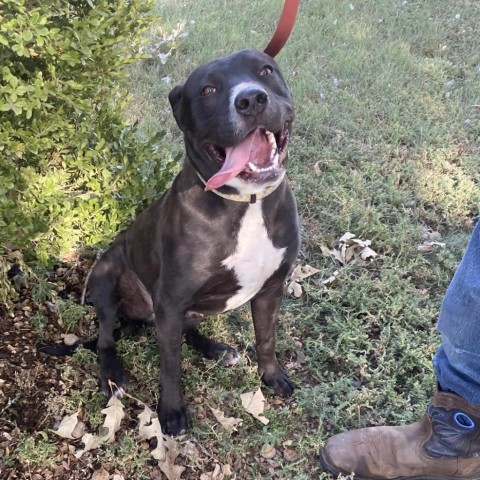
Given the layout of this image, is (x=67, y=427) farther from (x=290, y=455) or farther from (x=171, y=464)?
(x=290, y=455)

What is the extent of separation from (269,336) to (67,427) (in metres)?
0.95

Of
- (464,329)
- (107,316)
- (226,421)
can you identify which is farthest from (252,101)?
(226,421)

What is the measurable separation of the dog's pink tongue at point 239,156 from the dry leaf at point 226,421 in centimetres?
108

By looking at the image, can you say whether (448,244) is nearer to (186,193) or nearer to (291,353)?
(291,353)

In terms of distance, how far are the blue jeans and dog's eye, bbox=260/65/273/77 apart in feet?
3.17

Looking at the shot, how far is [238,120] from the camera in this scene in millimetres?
2266

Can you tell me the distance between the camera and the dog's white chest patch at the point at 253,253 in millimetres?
2486

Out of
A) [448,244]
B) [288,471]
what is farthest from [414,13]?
[288,471]

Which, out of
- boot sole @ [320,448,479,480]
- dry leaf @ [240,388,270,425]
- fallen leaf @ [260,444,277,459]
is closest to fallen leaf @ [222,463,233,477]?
fallen leaf @ [260,444,277,459]

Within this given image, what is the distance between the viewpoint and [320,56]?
18.7 feet

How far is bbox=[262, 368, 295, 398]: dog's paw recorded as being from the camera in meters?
3.01

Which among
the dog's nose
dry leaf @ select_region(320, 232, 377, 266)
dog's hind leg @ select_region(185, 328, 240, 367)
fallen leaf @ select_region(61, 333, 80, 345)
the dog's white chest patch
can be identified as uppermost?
the dog's nose

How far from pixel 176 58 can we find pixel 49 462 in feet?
12.6

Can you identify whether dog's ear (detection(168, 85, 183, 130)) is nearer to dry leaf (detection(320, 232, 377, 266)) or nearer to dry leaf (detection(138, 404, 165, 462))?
dry leaf (detection(138, 404, 165, 462))
